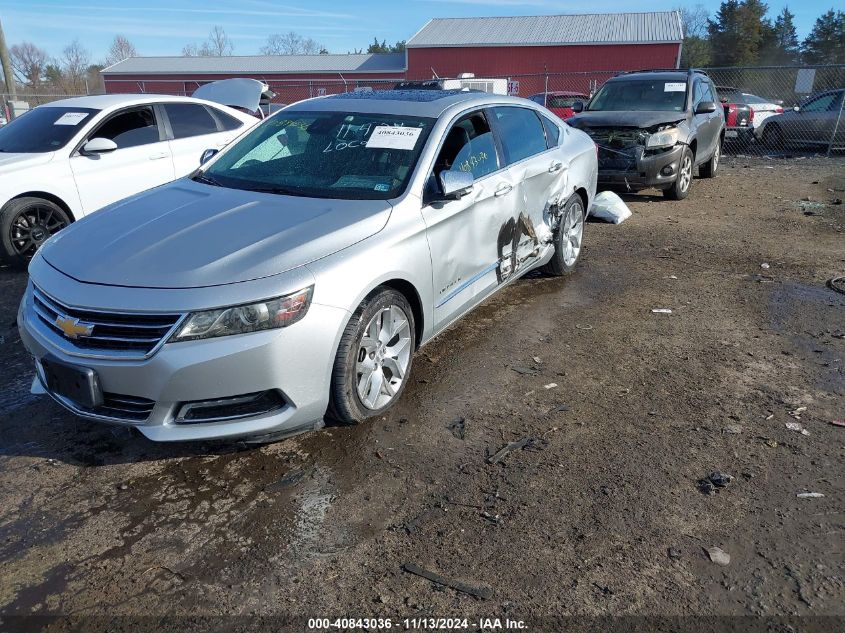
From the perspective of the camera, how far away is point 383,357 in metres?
3.59

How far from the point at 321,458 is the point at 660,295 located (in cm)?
→ 383

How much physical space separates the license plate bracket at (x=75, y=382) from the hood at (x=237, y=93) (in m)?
7.14

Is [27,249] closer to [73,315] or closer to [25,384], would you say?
[25,384]

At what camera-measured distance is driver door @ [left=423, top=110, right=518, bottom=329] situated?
3.92 metres

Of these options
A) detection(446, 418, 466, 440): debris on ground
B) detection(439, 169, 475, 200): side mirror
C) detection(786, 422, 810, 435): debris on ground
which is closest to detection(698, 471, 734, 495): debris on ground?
detection(786, 422, 810, 435): debris on ground

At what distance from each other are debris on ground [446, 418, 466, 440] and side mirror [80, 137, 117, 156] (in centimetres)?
508

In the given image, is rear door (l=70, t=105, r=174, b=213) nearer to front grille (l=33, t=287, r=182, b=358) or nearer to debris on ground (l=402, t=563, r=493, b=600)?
front grille (l=33, t=287, r=182, b=358)

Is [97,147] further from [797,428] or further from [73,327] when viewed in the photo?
[797,428]

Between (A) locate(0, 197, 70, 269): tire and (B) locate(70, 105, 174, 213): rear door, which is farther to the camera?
(B) locate(70, 105, 174, 213): rear door

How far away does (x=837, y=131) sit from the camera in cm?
1495

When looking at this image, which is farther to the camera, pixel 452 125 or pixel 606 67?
pixel 606 67

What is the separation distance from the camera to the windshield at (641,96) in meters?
10.1

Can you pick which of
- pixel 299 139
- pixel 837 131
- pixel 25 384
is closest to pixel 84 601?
pixel 25 384

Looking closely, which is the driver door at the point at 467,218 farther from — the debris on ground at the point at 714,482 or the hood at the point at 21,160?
the hood at the point at 21,160
